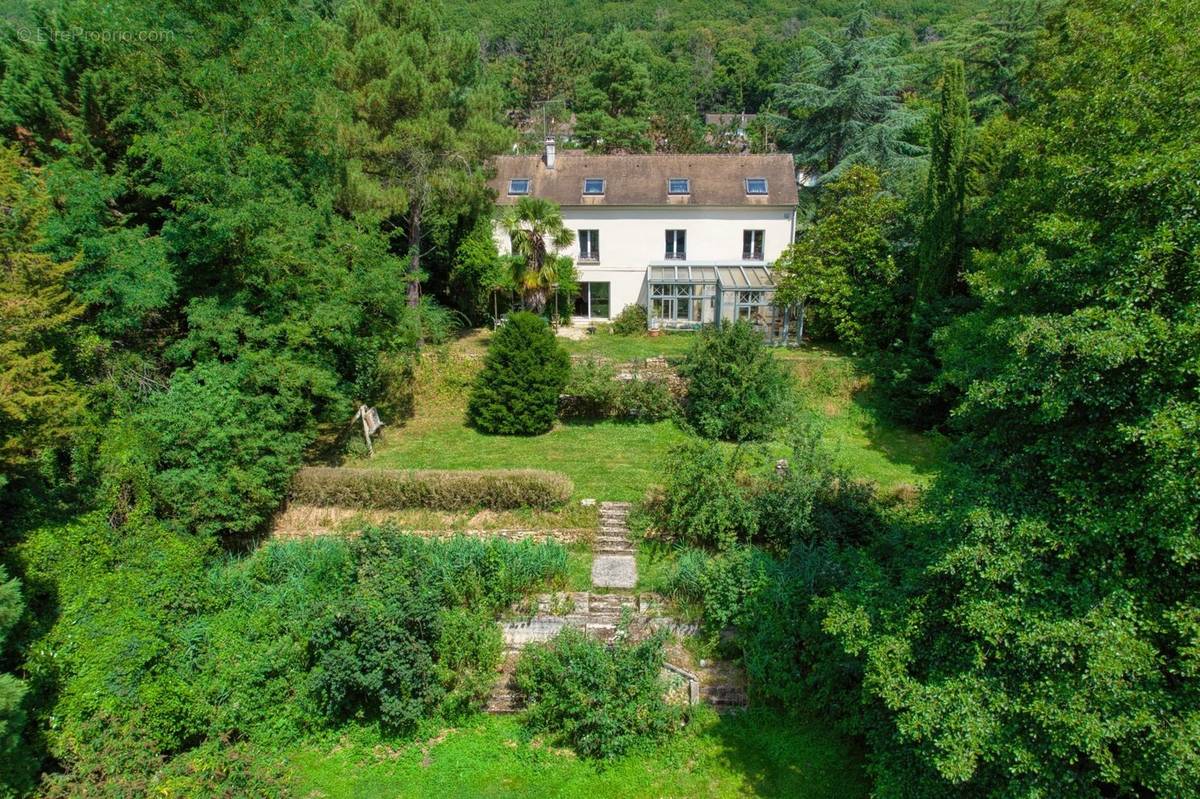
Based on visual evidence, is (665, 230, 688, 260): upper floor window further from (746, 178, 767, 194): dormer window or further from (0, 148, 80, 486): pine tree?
(0, 148, 80, 486): pine tree

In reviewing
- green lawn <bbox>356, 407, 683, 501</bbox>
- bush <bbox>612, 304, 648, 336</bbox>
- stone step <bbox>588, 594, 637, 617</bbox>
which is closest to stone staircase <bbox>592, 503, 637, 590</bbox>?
stone step <bbox>588, 594, 637, 617</bbox>

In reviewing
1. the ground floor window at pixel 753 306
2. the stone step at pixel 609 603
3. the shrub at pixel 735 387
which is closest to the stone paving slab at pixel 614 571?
the stone step at pixel 609 603

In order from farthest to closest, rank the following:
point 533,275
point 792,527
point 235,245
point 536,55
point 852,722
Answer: point 536,55 < point 533,275 < point 235,245 < point 792,527 < point 852,722

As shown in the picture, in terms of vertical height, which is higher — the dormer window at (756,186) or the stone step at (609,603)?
the dormer window at (756,186)

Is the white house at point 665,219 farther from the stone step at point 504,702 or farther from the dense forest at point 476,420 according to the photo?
the stone step at point 504,702

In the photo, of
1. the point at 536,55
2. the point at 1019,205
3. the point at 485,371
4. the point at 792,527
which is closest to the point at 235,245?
the point at 485,371

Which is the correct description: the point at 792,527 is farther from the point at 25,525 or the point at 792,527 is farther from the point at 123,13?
the point at 123,13

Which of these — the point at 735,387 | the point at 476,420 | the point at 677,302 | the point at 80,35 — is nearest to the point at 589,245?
the point at 677,302
